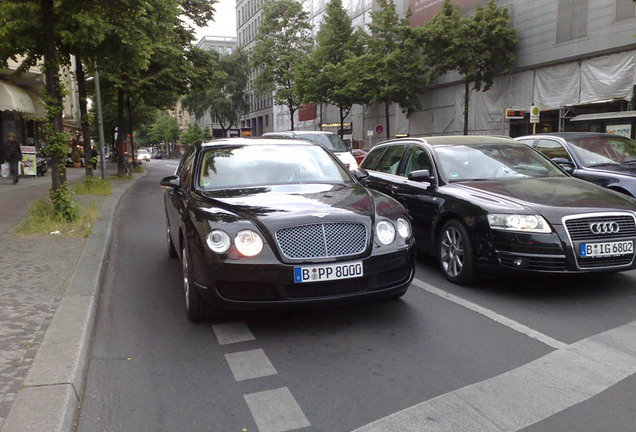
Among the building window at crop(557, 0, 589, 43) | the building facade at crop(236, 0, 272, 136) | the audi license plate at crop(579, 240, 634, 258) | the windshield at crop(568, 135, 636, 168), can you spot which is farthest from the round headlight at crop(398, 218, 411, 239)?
the building facade at crop(236, 0, 272, 136)

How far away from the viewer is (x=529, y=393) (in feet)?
10.3

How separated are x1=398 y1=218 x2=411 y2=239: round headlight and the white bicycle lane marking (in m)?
1.29

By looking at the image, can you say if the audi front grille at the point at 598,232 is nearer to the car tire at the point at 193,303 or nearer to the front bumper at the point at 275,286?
the front bumper at the point at 275,286

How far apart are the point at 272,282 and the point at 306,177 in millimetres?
1786

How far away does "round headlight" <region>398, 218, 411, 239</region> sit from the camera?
4.45 meters

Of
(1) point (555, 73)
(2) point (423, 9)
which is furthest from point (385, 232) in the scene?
(2) point (423, 9)

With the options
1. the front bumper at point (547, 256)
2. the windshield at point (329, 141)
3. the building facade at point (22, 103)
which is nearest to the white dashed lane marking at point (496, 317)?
the front bumper at point (547, 256)

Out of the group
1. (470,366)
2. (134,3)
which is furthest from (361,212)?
(134,3)

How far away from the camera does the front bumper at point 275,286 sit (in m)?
3.93

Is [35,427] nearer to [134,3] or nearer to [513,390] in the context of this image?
[513,390]

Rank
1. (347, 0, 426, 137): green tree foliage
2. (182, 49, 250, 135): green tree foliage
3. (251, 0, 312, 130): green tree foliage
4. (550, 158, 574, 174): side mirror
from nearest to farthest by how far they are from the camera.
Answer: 1. (550, 158, 574, 174): side mirror
2. (347, 0, 426, 137): green tree foliage
3. (251, 0, 312, 130): green tree foliage
4. (182, 49, 250, 135): green tree foliage

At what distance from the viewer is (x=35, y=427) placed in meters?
2.67

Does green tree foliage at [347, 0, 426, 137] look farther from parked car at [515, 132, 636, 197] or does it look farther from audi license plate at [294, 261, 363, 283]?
audi license plate at [294, 261, 363, 283]

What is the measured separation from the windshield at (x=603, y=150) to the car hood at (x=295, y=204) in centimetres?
523
